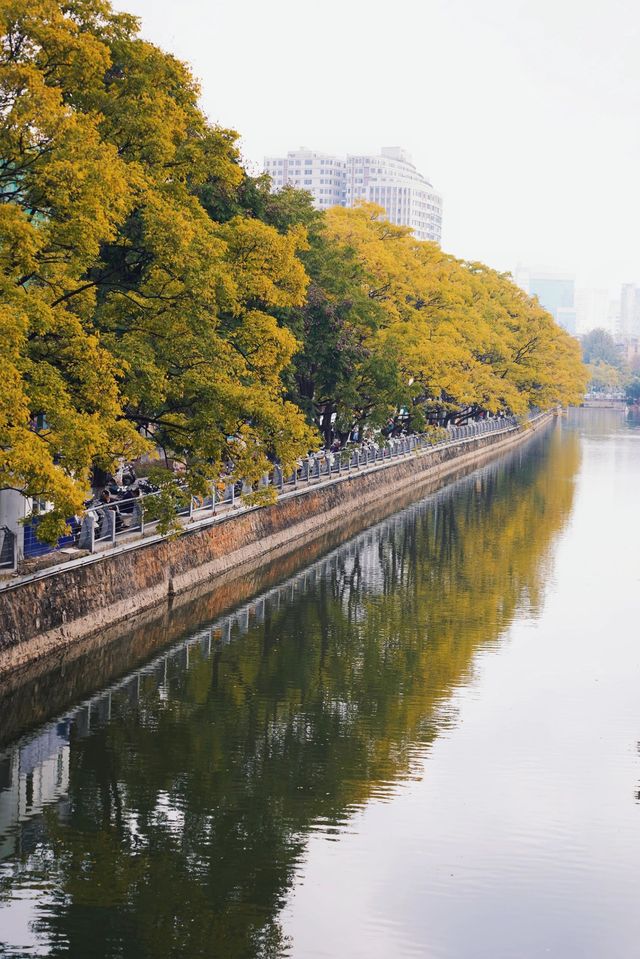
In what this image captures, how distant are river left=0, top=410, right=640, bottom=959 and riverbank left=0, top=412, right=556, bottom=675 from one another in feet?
2.79

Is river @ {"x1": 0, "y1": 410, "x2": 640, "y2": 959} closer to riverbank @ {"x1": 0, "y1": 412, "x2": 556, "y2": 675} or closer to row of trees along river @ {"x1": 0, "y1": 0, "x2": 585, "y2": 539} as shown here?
riverbank @ {"x1": 0, "y1": 412, "x2": 556, "y2": 675}

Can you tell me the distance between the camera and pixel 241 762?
21.4 metres

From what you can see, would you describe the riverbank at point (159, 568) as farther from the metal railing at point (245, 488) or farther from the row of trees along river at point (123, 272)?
the row of trees along river at point (123, 272)

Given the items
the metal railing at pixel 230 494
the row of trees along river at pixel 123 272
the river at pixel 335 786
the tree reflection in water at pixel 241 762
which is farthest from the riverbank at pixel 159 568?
the row of trees along river at pixel 123 272

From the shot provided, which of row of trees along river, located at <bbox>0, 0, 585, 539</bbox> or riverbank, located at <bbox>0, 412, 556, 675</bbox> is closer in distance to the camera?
row of trees along river, located at <bbox>0, 0, 585, 539</bbox>

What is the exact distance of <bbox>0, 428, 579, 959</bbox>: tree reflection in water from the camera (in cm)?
1554

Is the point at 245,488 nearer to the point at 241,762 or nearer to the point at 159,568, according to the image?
the point at 159,568

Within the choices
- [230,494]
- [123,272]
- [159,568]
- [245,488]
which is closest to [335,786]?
[159,568]

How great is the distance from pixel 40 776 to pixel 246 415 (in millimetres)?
12769

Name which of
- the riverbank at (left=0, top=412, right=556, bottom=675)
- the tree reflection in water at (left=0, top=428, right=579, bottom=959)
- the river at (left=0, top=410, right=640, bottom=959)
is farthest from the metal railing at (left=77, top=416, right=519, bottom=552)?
the tree reflection in water at (left=0, top=428, right=579, bottom=959)

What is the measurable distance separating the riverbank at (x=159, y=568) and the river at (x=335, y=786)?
2.79 feet

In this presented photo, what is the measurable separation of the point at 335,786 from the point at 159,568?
13476 millimetres

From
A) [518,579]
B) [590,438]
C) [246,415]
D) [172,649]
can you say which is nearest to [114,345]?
[246,415]

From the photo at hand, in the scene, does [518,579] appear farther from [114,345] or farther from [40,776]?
[40,776]
